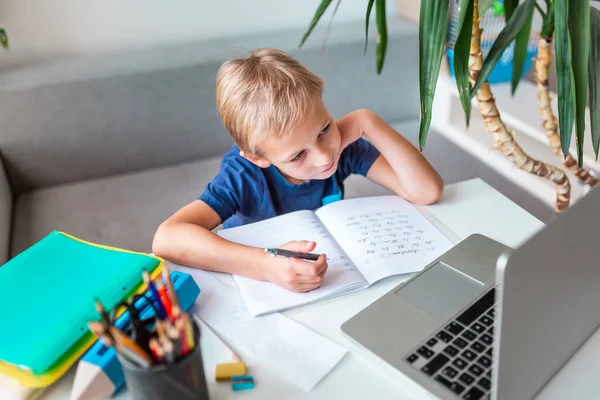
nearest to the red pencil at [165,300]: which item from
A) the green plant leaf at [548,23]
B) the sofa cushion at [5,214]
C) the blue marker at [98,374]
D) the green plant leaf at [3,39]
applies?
the blue marker at [98,374]

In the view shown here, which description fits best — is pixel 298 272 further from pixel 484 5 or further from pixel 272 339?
pixel 484 5

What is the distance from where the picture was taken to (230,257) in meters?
0.92

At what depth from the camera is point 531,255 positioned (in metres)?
0.52

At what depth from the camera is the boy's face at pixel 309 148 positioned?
977 mm

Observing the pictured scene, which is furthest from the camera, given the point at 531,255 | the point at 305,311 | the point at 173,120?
the point at 173,120

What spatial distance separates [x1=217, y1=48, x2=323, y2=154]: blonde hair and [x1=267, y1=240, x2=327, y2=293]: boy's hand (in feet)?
0.76

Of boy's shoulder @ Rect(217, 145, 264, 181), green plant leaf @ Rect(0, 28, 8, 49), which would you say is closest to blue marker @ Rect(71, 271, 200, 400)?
boy's shoulder @ Rect(217, 145, 264, 181)

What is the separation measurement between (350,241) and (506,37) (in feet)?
1.42

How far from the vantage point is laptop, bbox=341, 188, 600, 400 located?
549mm

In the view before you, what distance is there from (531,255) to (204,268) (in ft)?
1.80

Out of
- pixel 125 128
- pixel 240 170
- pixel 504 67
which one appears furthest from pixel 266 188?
pixel 504 67

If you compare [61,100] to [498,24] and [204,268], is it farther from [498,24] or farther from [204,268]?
[498,24]

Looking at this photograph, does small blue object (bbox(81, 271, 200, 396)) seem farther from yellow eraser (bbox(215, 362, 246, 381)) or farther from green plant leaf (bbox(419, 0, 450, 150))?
green plant leaf (bbox(419, 0, 450, 150))

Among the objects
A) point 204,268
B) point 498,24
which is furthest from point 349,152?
point 498,24
